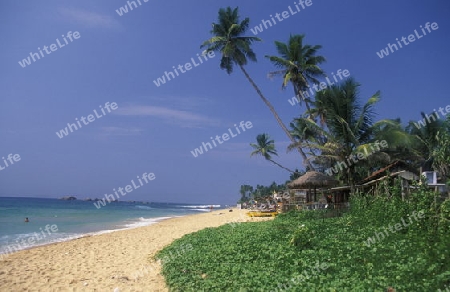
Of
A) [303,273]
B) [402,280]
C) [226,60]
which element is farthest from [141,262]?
[226,60]

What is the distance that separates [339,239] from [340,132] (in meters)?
9.49

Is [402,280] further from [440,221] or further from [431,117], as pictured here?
[431,117]

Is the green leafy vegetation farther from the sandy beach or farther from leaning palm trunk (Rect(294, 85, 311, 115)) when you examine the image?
leaning palm trunk (Rect(294, 85, 311, 115))

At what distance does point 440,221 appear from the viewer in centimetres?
564

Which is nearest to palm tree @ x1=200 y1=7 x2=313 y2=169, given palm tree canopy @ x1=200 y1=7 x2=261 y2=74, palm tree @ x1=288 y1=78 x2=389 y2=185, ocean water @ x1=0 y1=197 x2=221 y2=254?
palm tree canopy @ x1=200 y1=7 x2=261 y2=74

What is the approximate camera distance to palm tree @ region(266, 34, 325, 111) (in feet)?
68.1

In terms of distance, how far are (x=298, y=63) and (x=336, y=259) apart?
683 inches

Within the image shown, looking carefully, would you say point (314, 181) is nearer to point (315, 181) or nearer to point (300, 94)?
point (315, 181)

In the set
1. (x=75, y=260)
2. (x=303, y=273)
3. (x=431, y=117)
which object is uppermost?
(x=75, y=260)

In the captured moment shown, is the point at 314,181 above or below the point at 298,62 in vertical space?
below

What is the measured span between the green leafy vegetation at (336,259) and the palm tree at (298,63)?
1394 cm

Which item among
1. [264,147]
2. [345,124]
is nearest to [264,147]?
[264,147]

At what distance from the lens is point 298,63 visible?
822 inches

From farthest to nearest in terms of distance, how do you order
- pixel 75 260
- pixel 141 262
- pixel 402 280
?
pixel 75 260 < pixel 141 262 < pixel 402 280
